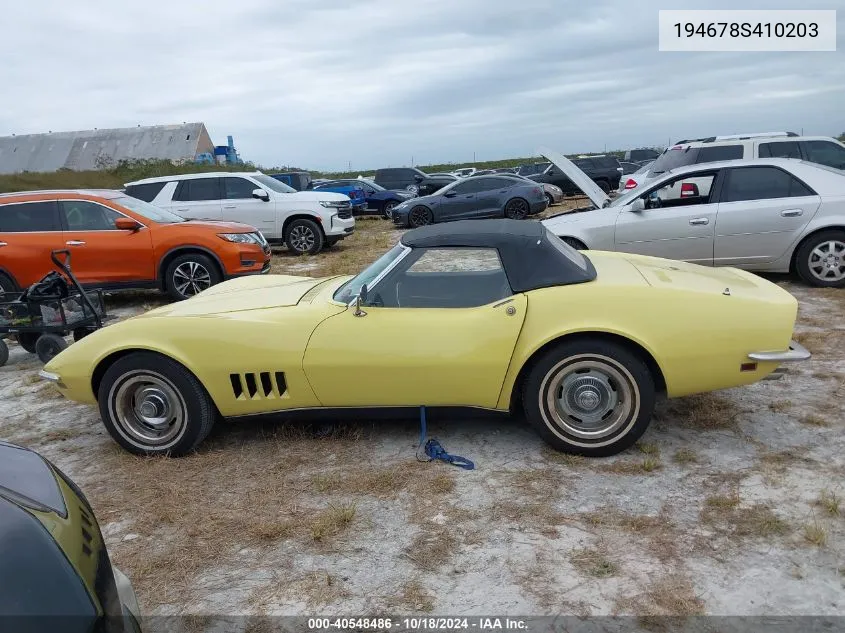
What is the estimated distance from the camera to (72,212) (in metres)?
8.30

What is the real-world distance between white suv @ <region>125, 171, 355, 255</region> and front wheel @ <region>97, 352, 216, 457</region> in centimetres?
875

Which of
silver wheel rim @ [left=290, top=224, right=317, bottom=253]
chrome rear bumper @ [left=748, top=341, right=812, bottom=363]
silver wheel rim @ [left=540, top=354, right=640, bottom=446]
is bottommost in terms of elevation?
silver wheel rim @ [left=540, top=354, right=640, bottom=446]

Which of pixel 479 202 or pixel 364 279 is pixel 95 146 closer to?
pixel 479 202

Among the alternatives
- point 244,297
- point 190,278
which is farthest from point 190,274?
point 244,297

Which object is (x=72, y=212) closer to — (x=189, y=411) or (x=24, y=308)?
(x=24, y=308)

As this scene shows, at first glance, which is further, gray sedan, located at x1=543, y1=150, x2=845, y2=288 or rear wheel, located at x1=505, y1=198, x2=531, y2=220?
rear wheel, located at x1=505, y1=198, x2=531, y2=220

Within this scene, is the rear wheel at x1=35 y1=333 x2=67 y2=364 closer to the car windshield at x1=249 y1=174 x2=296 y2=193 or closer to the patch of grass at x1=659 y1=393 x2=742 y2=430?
the patch of grass at x1=659 y1=393 x2=742 y2=430

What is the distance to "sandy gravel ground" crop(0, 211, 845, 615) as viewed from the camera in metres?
2.56

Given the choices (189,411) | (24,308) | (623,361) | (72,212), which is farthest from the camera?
(72,212)

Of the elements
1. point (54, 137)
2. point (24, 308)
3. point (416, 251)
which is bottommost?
point (24, 308)

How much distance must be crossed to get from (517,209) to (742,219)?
29.5ft

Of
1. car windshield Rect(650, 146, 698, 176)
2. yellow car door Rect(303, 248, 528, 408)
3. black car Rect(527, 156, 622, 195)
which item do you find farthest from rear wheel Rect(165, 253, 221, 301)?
black car Rect(527, 156, 622, 195)

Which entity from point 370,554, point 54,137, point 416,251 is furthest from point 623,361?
point 54,137

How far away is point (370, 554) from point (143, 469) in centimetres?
172
